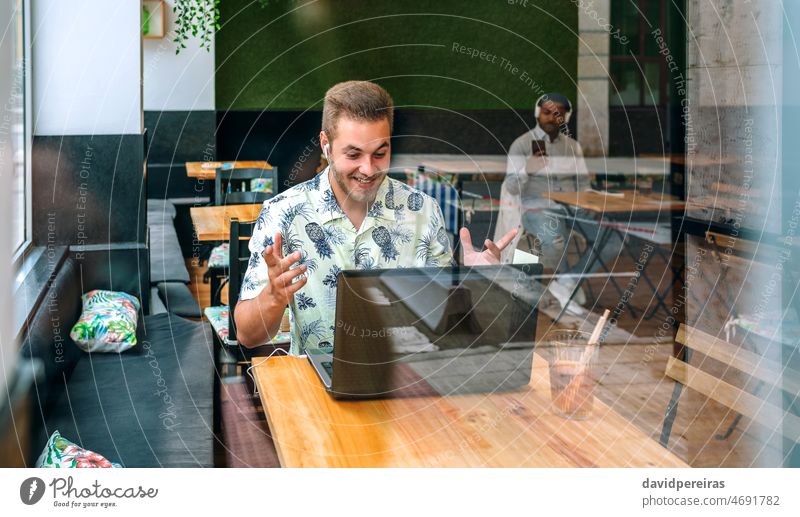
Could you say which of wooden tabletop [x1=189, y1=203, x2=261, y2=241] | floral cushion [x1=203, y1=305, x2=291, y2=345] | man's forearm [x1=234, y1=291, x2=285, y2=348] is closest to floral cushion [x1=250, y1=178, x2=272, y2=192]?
wooden tabletop [x1=189, y1=203, x2=261, y2=241]

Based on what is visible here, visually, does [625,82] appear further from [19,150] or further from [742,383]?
[19,150]

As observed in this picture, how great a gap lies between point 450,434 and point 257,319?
0.55 m

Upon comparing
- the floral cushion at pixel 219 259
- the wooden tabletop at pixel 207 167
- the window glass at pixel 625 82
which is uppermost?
the window glass at pixel 625 82

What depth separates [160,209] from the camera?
5246 millimetres

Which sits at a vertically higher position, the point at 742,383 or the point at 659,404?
the point at 742,383

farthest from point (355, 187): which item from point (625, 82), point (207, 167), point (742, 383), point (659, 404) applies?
point (625, 82)

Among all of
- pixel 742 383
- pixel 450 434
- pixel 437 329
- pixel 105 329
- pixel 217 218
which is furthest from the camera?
pixel 217 218

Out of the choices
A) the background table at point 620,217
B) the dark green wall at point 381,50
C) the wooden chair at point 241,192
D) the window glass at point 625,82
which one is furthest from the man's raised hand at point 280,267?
the window glass at point 625,82

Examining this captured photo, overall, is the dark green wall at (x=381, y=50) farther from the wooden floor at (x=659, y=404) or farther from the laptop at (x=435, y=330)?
the laptop at (x=435, y=330)

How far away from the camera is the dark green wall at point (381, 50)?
5.20 metres

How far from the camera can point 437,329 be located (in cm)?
135

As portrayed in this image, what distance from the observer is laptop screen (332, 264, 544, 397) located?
127 centimetres

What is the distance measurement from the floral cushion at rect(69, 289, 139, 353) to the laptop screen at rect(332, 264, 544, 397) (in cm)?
137
